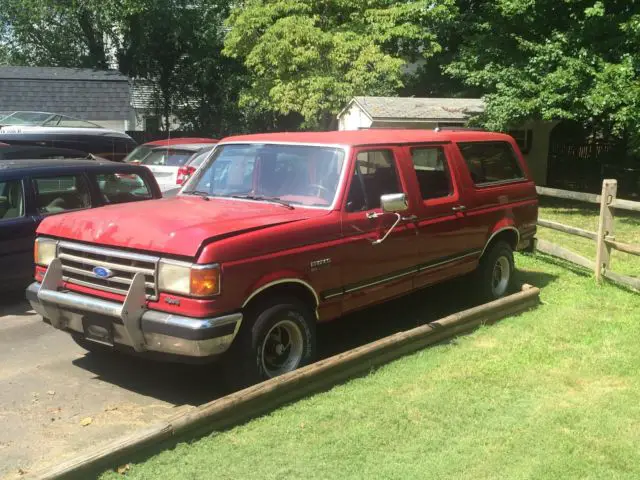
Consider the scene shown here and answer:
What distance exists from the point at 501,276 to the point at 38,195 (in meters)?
5.08

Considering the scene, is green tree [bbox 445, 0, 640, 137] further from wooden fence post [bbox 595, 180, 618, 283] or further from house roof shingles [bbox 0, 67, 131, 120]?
house roof shingles [bbox 0, 67, 131, 120]

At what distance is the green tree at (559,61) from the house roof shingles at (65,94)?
13.1 metres

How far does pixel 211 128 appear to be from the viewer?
1176 inches

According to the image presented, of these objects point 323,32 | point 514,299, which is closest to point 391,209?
point 514,299

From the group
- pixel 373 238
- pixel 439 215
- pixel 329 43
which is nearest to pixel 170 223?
pixel 373 238

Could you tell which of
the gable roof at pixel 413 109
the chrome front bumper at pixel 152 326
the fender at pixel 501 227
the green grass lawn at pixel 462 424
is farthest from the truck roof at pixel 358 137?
the gable roof at pixel 413 109

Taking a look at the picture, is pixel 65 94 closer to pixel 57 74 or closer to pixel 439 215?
pixel 57 74

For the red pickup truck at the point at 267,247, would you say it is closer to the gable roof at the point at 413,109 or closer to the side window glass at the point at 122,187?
the side window glass at the point at 122,187

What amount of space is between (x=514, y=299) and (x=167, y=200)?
352 centimetres

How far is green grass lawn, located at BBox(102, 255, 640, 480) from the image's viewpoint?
369 centimetres

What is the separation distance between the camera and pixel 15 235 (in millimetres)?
6875

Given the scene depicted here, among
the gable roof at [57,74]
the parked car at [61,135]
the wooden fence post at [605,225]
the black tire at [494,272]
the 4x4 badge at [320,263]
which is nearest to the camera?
the 4x4 badge at [320,263]

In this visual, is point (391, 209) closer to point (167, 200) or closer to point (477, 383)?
point (477, 383)

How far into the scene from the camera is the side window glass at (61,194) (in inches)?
284
